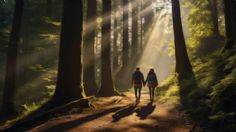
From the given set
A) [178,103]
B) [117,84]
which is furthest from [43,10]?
[178,103]

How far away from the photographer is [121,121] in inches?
522

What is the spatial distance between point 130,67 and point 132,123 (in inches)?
1152

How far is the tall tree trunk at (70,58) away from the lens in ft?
52.5

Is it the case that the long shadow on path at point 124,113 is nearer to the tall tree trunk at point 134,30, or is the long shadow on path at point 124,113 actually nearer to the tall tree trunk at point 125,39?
the tall tree trunk at point 125,39

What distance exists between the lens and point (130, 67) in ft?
138

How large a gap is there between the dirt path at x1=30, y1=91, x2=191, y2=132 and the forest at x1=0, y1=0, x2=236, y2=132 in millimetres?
32

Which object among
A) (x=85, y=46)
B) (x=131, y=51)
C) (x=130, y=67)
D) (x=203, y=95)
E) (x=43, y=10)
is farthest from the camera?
(x=131, y=51)

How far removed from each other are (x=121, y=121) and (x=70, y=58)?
4.51 meters

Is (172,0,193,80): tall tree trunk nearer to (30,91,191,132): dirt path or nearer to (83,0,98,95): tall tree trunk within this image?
(83,0,98,95): tall tree trunk

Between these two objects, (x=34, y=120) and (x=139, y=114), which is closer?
(x=34, y=120)

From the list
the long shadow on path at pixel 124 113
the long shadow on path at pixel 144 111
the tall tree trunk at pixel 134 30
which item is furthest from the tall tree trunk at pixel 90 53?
the tall tree trunk at pixel 134 30

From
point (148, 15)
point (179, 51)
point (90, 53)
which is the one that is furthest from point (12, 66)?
point (148, 15)

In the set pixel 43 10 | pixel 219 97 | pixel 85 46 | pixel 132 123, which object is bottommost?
pixel 132 123

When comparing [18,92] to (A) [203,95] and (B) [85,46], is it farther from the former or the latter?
(A) [203,95]
